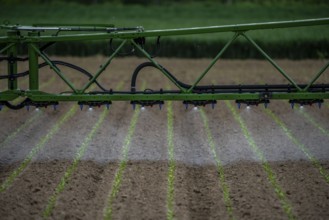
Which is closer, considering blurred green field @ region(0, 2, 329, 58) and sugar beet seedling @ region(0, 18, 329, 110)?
sugar beet seedling @ region(0, 18, 329, 110)

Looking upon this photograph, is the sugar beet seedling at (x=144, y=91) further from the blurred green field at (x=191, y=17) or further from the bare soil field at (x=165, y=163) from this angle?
the blurred green field at (x=191, y=17)

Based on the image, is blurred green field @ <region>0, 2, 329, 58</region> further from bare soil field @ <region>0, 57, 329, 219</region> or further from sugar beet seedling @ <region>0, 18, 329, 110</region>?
sugar beet seedling @ <region>0, 18, 329, 110</region>

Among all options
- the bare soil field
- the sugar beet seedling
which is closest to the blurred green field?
the bare soil field

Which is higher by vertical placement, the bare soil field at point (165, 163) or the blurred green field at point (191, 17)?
the blurred green field at point (191, 17)

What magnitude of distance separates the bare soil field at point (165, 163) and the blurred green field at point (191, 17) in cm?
857

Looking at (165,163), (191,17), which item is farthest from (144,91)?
(191,17)

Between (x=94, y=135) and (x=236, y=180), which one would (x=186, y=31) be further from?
(x=94, y=135)

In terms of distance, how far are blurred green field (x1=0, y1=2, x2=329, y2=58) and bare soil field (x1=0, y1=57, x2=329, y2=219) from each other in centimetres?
857

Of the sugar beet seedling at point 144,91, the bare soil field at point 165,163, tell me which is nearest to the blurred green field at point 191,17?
the bare soil field at point 165,163

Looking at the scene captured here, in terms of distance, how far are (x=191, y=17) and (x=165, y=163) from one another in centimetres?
2311

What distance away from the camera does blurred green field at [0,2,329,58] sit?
2464 centimetres

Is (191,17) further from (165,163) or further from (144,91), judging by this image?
(144,91)

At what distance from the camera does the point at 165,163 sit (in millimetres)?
10992

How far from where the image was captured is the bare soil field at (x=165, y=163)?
28.7 ft
